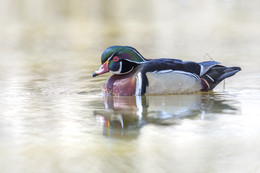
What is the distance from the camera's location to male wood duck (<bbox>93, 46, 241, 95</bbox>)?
8109 millimetres

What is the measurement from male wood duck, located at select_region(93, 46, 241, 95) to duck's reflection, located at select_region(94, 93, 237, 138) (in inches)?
6.9

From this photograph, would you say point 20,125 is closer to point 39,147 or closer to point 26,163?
point 39,147

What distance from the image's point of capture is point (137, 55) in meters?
8.30

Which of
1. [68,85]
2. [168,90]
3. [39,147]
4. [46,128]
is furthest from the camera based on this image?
[68,85]

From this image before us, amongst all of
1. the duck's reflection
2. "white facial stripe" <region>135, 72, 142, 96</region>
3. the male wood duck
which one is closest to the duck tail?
the male wood duck

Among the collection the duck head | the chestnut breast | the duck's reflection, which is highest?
the duck head

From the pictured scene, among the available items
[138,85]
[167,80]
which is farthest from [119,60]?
[167,80]

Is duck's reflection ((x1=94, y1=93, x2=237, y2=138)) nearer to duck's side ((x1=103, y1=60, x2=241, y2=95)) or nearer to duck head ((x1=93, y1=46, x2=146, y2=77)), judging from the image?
duck's side ((x1=103, y1=60, x2=241, y2=95))

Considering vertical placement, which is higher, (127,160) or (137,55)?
(137,55)

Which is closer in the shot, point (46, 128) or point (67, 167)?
point (67, 167)

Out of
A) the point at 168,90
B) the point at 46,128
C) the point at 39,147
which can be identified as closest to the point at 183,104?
the point at 168,90

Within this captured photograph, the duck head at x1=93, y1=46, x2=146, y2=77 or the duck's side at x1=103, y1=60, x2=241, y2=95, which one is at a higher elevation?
the duck head at x1=93, y1=46, x2=146, y2=77

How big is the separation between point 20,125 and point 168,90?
9.48 ft

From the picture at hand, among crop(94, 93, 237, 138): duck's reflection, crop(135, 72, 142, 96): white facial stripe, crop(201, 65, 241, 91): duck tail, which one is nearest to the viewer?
crop(94, 93, 237, 138): duck's reflection
